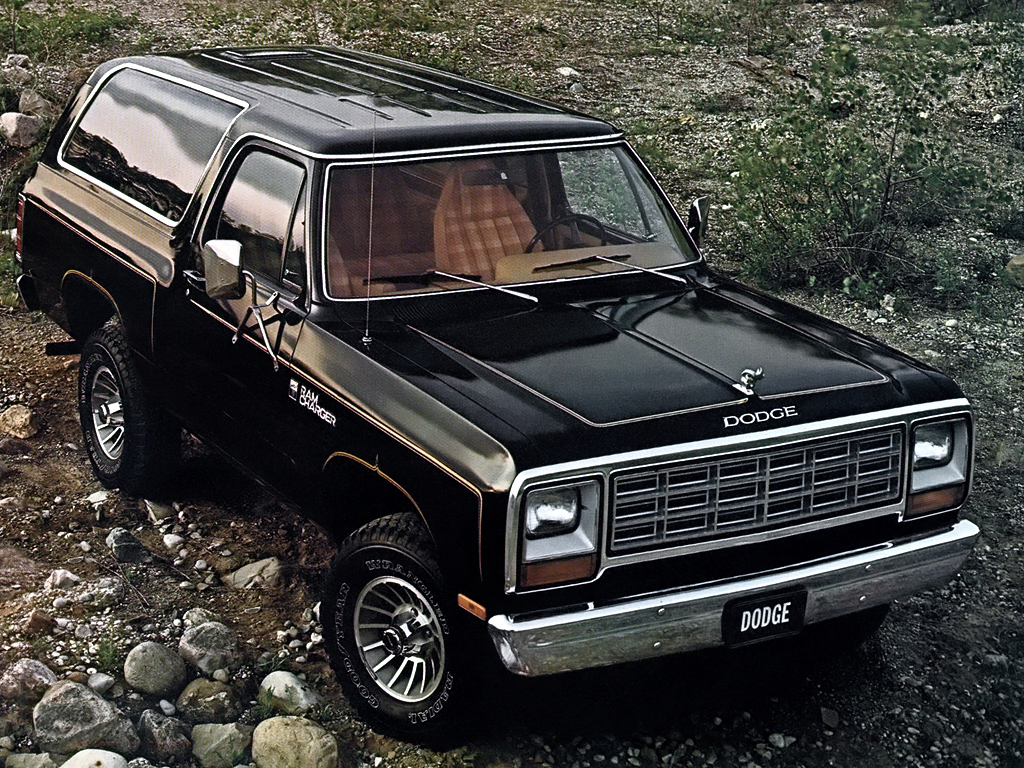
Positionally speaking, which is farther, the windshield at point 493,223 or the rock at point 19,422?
the rock at point 19,422

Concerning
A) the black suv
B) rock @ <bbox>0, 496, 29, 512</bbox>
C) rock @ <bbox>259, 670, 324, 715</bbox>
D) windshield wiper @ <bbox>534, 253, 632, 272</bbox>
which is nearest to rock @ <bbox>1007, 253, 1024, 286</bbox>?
the black suv

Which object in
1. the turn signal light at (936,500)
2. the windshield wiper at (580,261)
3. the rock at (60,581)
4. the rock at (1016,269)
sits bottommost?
the rock at (60,581)

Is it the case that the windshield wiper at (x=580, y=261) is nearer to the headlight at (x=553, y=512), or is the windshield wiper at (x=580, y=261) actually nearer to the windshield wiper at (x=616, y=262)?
the windshield wiper at (x=616, y=262)

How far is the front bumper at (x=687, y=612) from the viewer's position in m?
3.37

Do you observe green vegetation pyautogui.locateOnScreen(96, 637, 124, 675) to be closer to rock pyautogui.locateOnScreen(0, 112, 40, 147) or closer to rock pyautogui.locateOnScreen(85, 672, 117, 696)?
rock pyautogui.locateOnScreen(85, 672, 117, 696)

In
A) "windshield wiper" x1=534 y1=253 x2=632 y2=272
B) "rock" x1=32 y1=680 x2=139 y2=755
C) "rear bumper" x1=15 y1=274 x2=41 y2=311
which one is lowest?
"rock" x1=32 y1=680 x2=139 y2=755

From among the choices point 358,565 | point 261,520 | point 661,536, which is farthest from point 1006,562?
point 261,520

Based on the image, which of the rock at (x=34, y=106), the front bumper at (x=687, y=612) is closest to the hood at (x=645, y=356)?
the front bumper at (x=687, y=612)

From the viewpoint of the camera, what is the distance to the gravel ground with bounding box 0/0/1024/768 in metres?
4.05

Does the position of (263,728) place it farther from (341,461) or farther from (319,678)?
(341,461)

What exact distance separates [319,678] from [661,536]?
5.13ft

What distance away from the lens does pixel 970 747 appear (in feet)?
13.5

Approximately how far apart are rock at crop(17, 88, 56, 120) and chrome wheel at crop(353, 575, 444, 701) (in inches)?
283

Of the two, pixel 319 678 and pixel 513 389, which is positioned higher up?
pixel 513 389
